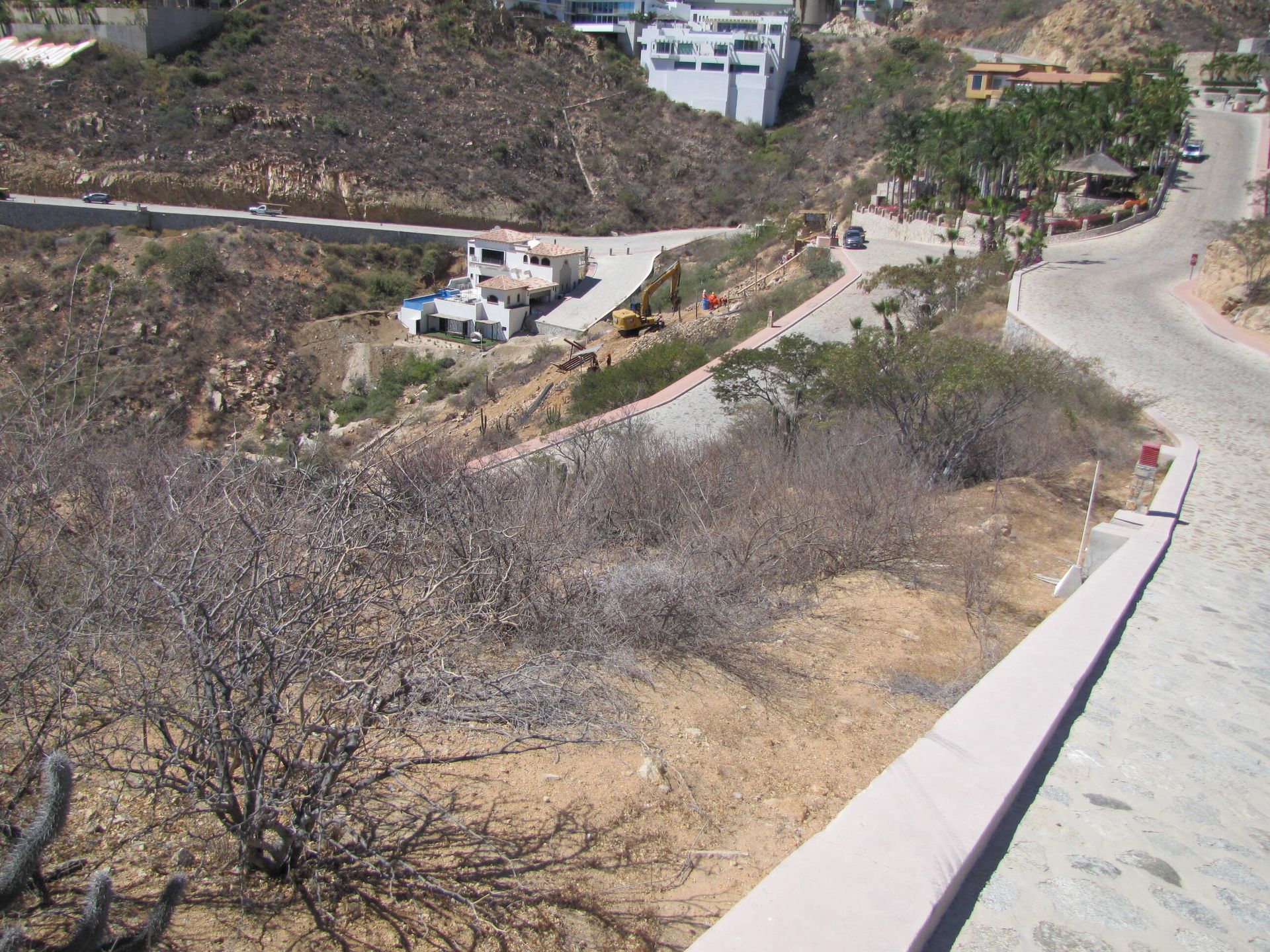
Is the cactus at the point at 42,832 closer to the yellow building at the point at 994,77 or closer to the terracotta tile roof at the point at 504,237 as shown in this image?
the terracotta tile roof at the point at 504,237

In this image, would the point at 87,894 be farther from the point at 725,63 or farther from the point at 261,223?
the point at 725,63

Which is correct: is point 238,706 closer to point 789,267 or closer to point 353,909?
point 353,909

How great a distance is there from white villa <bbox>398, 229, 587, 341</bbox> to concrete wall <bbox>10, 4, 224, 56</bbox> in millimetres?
22663

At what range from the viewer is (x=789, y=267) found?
1292 inches

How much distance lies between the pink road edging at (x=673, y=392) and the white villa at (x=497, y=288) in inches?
484

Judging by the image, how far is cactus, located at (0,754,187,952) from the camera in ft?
9.34

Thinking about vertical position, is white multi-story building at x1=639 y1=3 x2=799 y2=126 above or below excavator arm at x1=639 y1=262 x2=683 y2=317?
above

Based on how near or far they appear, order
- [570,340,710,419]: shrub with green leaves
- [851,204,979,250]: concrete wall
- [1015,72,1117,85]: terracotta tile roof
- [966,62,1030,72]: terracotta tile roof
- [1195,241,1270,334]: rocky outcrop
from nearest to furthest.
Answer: [1195,241,1270,334]: rocky outcrop < [570,340,710,419]: shrub with green leaves < [851,204,979,250]: concrete wall < [1015,72,1117,85]: terracotta tile roof < [966,62,1030,72]: terracotta tile roof

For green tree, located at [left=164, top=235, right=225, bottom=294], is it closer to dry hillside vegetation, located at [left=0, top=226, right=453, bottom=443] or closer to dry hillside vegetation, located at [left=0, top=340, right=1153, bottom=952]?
dry hillside vegetation, located at [left=0, top=226, right=453, bottom=443]

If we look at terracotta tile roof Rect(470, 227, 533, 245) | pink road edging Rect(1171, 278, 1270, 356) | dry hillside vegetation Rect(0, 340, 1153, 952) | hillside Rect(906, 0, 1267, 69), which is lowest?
terracotta tile roof Rect(470, 227, 533, 245)

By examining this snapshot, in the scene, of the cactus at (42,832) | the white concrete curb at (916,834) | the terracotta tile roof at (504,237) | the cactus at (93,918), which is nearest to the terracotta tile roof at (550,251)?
the terracotta tile roof at (504,237)

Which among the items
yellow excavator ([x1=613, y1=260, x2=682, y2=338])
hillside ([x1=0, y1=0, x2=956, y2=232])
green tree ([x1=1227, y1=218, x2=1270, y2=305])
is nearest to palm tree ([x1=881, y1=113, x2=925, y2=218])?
hillside ([x1=0, y1=0, x2=956, y2=232])

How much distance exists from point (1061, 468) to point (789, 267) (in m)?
22.0

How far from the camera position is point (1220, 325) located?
19.5m
